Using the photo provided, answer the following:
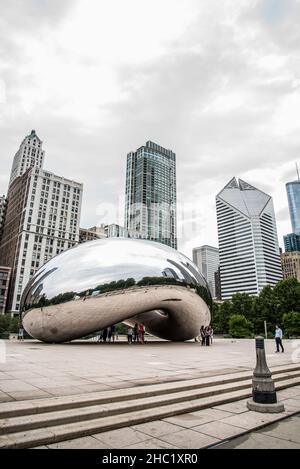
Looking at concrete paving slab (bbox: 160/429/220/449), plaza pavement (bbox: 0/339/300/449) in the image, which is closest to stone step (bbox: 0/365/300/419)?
plaza pavement (bbox: 0/339/300/449)

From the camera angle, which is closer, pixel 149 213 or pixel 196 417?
pixel 196 417

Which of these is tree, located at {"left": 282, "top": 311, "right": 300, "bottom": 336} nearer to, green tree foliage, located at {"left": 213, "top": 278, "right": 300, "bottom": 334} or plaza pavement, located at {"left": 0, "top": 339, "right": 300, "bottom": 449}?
green tree foliage, located at {"left": 213, "top": 278, "right": 300, "bottom": 334}

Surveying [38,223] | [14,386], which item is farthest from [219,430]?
[38,223]

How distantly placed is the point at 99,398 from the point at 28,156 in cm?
17042

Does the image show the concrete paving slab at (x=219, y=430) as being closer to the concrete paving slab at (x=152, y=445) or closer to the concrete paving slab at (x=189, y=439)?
the concrete paving slab at (x=189, y=439)

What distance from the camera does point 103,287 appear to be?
1517cm

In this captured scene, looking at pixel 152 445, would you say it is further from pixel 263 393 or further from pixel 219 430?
pixel 263 393

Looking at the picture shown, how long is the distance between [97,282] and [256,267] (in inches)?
7437

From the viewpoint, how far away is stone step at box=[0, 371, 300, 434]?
414cm

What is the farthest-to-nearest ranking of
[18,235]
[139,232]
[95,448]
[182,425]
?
[139,232]
[18,235]
[182,425]
[95,448]

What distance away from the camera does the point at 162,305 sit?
18156 millimetres

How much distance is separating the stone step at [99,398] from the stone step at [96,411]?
63 mm
